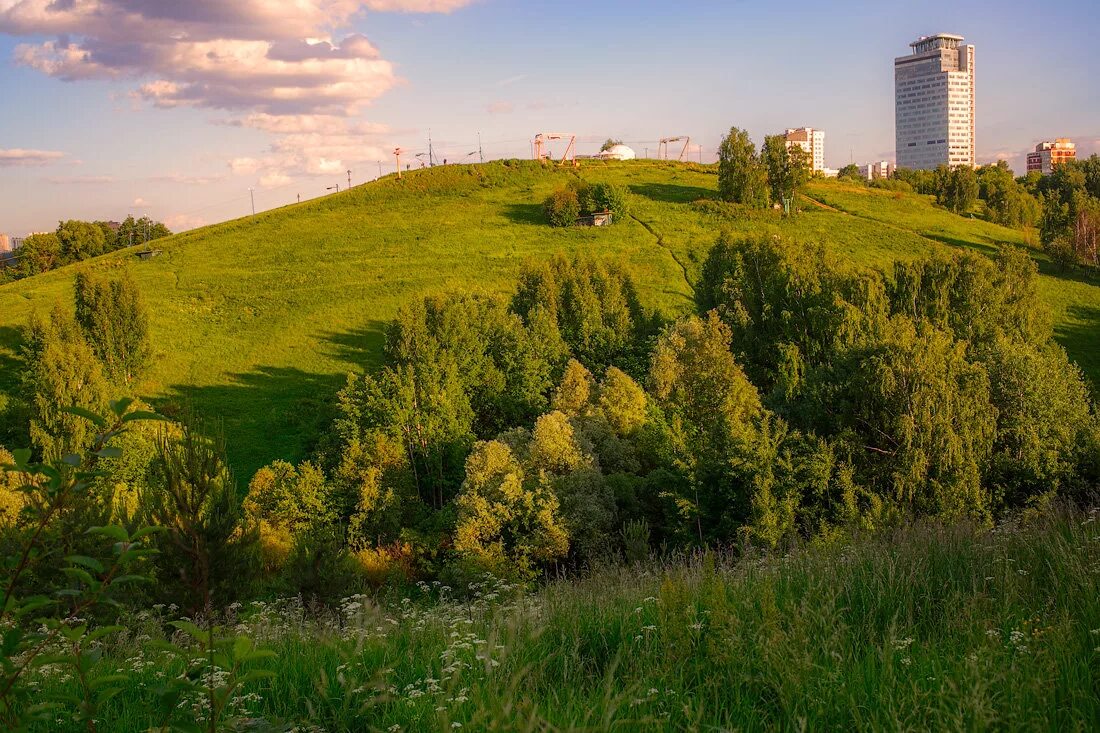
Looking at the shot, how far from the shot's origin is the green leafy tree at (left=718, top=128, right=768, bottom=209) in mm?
78812

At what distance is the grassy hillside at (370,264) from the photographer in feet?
171

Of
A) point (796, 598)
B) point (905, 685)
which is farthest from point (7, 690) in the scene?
point (796, 598)

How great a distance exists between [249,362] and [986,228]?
72230mm

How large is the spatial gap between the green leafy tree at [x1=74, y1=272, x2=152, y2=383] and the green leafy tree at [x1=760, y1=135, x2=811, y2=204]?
60.6 metres

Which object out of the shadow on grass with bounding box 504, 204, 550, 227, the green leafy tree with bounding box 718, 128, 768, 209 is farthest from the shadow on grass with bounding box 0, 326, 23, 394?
the green leafy tree with bounding box 718, 128, 768, 209

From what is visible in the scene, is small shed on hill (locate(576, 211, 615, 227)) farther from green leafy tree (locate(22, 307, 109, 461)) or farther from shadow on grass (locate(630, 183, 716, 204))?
green leafy tree (locate(22, 307, 109, 461))

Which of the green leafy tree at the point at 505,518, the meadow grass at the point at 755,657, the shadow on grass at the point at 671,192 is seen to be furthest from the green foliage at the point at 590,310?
the meadow grass at the point at 755,657

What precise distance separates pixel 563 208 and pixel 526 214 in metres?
5.83

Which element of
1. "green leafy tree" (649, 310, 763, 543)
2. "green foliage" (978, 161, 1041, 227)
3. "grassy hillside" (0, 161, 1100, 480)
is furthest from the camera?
"green foliage" (978, 161, 1041, 227)

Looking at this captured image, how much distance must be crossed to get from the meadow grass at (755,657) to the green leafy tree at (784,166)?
78013 millimetres

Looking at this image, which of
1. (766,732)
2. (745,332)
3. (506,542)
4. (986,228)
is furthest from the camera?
(986,228)

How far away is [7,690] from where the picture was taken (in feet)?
9.27

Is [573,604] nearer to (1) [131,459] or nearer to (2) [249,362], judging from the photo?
(1) [131,459]

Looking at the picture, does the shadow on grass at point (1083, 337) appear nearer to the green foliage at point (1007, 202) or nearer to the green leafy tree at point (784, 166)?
the green leafy tree at point (784, 166)
